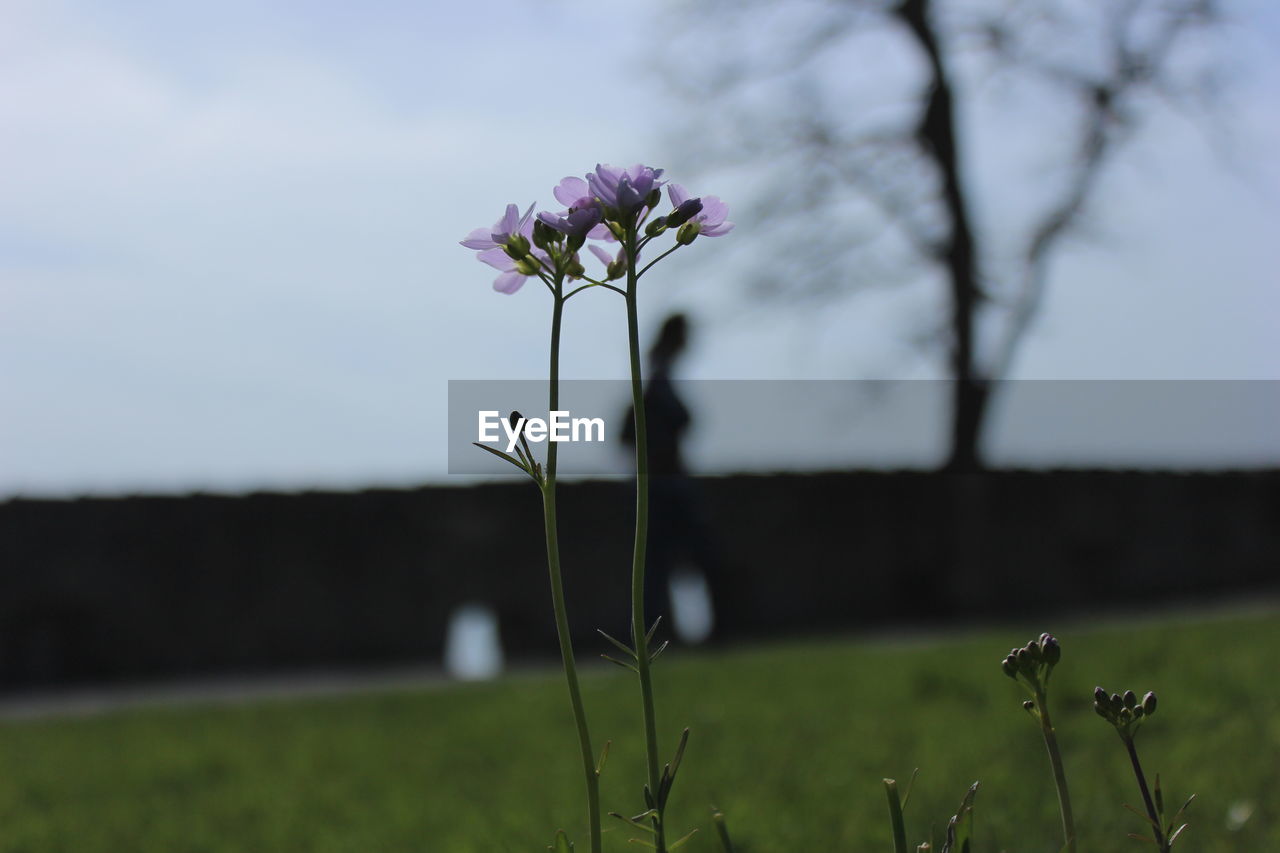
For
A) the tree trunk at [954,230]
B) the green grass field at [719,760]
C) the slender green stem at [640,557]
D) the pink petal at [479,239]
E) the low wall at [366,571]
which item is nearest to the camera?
the slender green stem at [640,557]

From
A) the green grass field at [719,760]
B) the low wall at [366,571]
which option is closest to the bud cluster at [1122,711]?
the green grass field at [719,760]

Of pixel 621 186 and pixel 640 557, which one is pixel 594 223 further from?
pixel 640 557

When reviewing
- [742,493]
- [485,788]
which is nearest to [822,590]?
[742,493]

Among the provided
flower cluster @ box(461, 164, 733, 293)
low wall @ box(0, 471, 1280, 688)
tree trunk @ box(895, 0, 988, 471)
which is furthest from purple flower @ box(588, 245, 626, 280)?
tree trunk @ box(895, 0, 988, 471)

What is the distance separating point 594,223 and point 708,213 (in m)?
0.19

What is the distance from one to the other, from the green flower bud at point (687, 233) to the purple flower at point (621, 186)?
8 cm

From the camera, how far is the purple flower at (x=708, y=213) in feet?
4.84

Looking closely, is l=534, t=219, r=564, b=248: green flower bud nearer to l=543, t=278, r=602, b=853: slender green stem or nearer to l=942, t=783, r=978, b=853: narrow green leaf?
l=543, t=278, r=602, b=853: slender green stem

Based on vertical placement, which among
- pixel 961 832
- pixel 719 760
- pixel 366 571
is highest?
pixel 961 832

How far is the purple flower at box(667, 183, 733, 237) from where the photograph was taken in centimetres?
148

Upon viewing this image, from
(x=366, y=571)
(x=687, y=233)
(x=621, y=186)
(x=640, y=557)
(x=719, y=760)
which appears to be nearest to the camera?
(x=640, y=557)

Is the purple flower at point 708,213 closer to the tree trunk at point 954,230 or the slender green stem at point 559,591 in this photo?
the slender green stem at point 559,591

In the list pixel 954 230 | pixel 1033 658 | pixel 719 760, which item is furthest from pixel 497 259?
pixel 954 230

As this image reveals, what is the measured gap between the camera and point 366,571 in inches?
476
